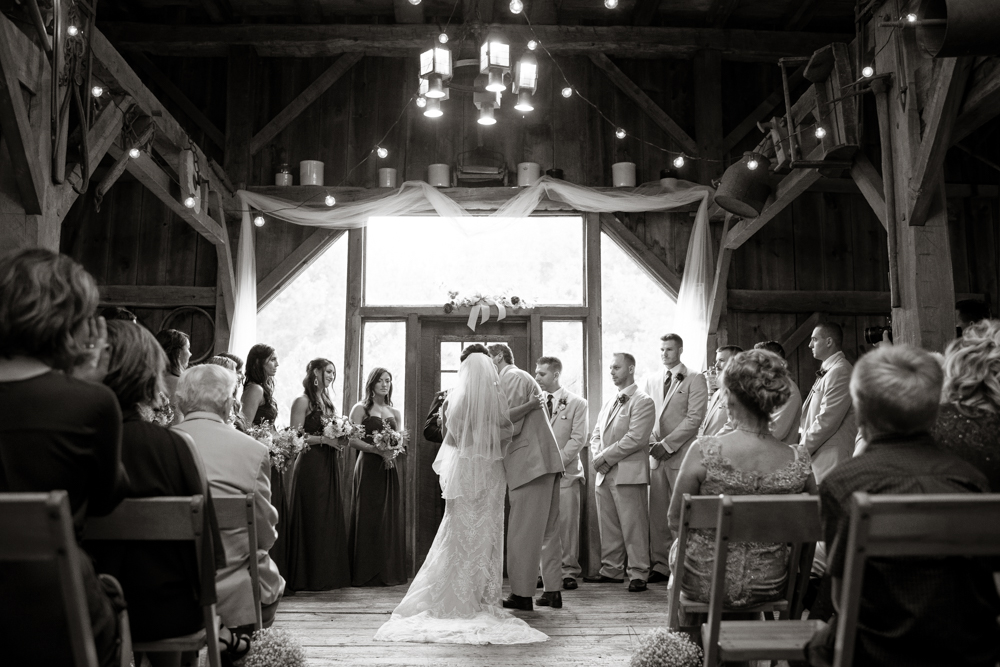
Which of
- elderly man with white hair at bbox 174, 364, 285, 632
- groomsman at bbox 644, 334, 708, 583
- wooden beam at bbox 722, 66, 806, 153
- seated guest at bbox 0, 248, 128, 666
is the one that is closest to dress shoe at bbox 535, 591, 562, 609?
groomsman at bbox 644, 334, 708, 583

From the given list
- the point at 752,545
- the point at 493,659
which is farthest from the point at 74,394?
the point at 493,659

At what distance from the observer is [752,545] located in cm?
317

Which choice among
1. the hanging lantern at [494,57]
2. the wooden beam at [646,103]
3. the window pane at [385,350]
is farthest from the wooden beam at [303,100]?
the hanging lantern at [494,57]

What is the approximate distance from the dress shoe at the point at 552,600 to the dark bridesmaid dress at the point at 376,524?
1.44 metres

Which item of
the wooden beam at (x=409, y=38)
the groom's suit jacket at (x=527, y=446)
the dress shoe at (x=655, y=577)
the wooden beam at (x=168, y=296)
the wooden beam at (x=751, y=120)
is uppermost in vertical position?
the wooden beam at (x=409, y=38)

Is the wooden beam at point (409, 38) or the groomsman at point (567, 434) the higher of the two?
the wooden beam at point (409, 38)

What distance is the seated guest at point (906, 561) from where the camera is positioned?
6.72ft

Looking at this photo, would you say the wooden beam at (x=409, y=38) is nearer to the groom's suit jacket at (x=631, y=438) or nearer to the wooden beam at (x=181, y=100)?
the wooden beam at (x=181, y=100)

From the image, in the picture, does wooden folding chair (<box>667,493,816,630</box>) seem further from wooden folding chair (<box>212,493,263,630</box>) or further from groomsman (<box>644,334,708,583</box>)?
groomsman (<box>644,334,708,583</box>)

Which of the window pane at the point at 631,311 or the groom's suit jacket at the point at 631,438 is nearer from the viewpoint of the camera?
the groom's suit jacket at the point at 631,438

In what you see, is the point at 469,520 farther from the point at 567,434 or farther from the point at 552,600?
the point at 567,434

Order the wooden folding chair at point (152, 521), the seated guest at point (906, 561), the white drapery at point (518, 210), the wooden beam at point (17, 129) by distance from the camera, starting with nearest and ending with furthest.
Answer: the seated guest at point (906, 561) < the wooden folding chair at point (152, 521) < the wooden beam at point (17, 129) < the white drapery at point (518, 210)

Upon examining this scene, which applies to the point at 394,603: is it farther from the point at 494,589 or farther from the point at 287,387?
the point at 287,387

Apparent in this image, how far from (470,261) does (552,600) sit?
362 cm
